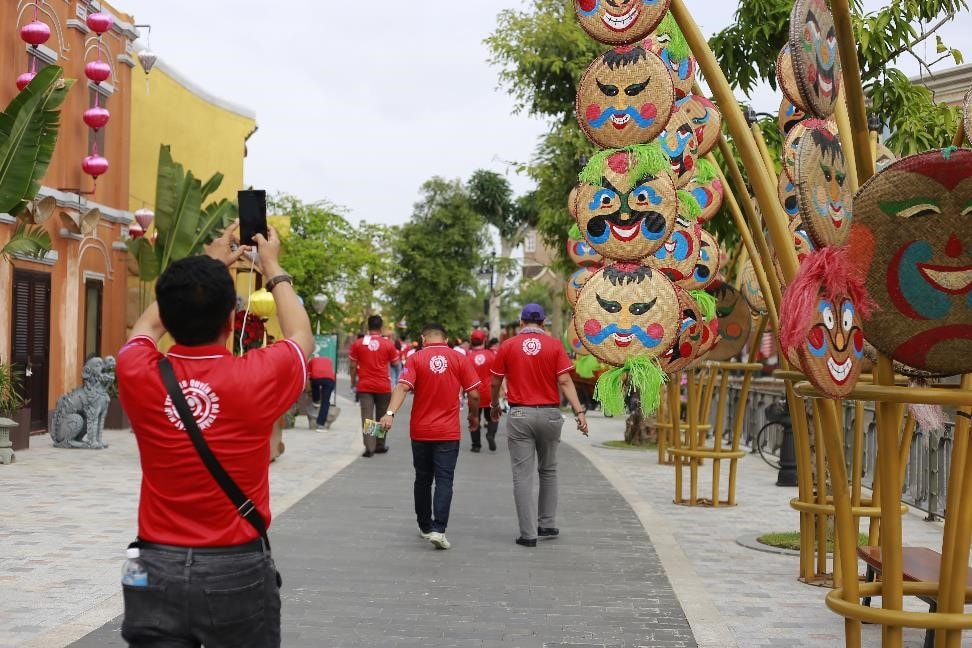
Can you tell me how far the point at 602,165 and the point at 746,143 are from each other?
342 centimetres

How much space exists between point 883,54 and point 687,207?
7.00 feet

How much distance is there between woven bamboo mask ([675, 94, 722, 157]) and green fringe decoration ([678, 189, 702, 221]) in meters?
0.46

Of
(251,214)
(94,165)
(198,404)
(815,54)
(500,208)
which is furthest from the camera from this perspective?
(500,208)

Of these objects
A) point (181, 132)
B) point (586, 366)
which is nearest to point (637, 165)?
point (586, 366)

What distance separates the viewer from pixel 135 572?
388 centimetres

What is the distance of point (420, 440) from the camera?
10.7 metres

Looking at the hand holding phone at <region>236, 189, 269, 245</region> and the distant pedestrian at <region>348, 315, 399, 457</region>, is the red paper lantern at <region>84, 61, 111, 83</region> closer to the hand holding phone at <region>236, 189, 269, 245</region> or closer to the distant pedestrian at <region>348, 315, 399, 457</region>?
the distant pedestrian at <region>348, 315, 399, 457</region>

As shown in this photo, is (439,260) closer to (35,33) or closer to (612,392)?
(35,33)

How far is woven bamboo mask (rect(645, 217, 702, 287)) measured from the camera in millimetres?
10844

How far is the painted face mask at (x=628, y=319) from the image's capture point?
9023mm

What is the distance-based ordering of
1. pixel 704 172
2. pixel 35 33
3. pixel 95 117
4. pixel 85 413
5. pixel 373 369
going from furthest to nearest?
→ pixel 95 117 < pixel 35 33 < pixel 85 413 < pixel 373 369 < pixel 704 172

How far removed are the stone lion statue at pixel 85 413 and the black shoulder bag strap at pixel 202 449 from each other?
633 inches

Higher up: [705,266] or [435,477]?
[705,266]

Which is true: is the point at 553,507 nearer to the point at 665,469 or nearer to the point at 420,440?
the point at 420,440
